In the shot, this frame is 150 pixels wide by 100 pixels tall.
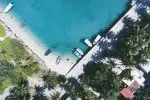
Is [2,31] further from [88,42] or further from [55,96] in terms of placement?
[88,42]

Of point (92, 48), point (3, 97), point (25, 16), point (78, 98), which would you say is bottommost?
point (78, 98)

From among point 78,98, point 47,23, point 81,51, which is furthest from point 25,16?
point 78,98

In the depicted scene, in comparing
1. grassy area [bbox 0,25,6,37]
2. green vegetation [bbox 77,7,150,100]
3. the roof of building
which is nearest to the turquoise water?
grassy area [bbox 0,25,6,37]

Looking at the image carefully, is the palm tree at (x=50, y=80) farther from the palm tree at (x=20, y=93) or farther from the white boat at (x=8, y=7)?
the white boat at (x=8, y=7)

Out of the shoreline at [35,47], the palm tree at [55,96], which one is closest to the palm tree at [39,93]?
the palm tree at [55,96]

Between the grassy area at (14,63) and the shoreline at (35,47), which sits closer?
the grassy area at (14,63)

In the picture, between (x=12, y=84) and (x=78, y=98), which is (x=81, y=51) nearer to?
(x=78, y=98)

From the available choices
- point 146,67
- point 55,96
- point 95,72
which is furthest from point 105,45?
point 55,96
